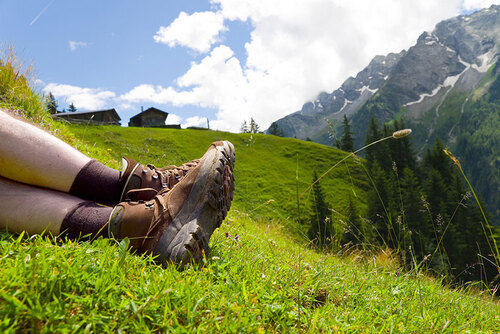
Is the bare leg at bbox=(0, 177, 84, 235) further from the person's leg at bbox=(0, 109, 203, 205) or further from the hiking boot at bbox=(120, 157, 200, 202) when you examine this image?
the hiking boot at bbox=(120, 157, 200, 202)

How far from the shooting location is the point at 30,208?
198 cm

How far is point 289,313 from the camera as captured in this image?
1.54 metres

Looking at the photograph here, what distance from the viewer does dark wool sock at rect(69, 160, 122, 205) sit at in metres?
2.30

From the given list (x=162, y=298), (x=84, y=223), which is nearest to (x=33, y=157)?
(x=84, y=223)

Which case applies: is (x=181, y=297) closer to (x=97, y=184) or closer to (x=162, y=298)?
(x=162, y=298)

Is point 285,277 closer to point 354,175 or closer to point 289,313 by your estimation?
point 289,313

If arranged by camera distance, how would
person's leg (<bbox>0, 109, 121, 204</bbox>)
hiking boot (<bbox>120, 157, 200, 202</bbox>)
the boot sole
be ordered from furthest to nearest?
hiking boot (<bbox>120, 157, 200, 202</bbox>)
person's leg (<bbox>0, 109, 121, 204</bbox>)
the boot sole

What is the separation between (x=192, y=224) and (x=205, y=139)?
157 feet

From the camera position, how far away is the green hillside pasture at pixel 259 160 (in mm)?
33312

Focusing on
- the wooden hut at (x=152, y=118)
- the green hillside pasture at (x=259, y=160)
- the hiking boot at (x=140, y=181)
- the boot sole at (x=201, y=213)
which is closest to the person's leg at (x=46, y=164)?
the hiking boot at (x=140, y=181)

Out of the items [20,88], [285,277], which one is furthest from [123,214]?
[20,88]

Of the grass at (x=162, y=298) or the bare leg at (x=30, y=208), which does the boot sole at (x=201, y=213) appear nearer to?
the grass at (x=162, y=298)

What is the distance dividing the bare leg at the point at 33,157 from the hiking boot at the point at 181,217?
565 millimetres

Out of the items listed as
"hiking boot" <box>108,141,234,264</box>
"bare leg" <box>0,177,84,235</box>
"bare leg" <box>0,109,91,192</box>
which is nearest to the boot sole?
"hiking boot" <box>108,141,234,264</box>
